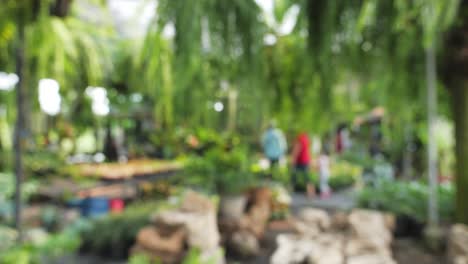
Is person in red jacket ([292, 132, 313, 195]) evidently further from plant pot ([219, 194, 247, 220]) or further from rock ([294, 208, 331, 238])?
rock ([294, 208, 331, 238])

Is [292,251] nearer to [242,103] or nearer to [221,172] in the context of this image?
[242,103]

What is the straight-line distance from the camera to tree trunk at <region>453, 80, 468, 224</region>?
180 centimetres

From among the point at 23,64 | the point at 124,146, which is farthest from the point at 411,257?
the point at 124,146

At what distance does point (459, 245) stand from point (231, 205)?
1.57 metres

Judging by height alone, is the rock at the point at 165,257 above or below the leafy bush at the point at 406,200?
below

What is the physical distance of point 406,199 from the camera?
2.44 m

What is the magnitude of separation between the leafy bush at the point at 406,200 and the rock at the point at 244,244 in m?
0.96

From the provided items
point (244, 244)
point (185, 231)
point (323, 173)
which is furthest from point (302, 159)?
point (185, 231)

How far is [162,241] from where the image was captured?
184 centimetres

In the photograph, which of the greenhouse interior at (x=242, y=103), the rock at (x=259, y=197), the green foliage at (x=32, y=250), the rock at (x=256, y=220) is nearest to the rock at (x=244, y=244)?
the greenhouse interior at (x=242, y=103)

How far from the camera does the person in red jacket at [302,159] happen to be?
4.54 meters

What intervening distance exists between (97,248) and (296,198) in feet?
9.50

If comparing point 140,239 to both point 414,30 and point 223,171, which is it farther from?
point 414,30

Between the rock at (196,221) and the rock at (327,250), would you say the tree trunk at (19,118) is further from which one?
the rock at (327,250)
